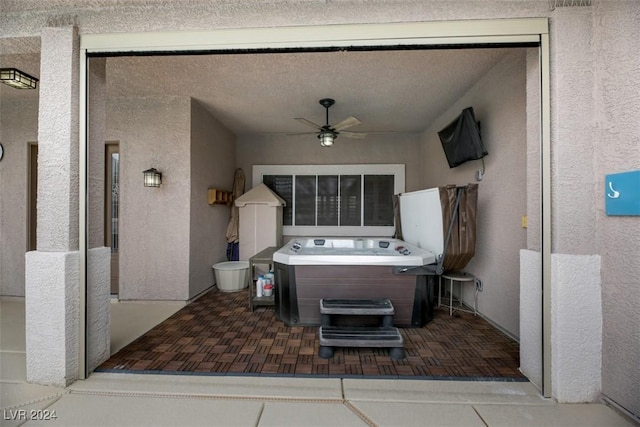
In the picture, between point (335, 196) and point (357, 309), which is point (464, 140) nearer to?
point (357, 309)

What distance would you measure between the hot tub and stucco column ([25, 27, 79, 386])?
5.46ft

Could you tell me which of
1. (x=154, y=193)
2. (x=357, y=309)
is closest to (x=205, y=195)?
(x=154, y=193)

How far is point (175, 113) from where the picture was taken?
3.73 meters

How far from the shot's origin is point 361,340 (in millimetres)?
2279

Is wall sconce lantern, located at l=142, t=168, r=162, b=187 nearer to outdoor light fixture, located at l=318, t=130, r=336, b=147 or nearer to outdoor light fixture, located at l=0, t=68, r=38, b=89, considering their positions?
outdoor light fixture, located at l=0, t=68, r=38, b=89

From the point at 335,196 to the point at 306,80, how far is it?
2614 millimetres

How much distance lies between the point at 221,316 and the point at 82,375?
1.38 m

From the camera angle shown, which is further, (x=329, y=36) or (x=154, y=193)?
(x=154, y=193)

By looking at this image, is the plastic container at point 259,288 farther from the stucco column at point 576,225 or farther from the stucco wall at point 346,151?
the stucco column at point 576,225

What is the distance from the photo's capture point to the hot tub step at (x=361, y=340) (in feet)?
7.39

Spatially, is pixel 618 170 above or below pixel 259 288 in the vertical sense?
above

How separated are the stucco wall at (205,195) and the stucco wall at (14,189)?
2.21 m

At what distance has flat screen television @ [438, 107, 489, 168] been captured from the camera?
3102 millimetres

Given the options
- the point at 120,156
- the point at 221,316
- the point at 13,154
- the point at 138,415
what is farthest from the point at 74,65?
the point at 13,154
